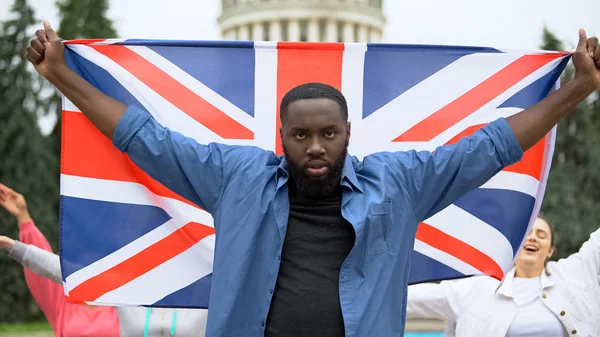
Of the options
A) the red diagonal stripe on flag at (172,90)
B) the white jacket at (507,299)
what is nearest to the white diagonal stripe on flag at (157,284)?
the red diagonal stripe on flag at (172,90)

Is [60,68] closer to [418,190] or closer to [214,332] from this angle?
[214,332]

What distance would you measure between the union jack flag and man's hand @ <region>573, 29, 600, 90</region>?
0.53 meters

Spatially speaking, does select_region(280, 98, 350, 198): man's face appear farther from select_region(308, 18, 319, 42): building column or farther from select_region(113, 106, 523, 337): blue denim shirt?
select_region(308, 18, 319, 42): building column

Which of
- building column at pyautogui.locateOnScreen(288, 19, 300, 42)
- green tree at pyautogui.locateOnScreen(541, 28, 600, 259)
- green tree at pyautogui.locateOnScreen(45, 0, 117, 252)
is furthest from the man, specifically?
building column at pyautogui.locateOnScreen(288, 19, 300, 42)

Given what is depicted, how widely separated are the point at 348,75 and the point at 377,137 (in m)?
0.38

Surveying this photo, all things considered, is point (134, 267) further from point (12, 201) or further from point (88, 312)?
point (12, 201)

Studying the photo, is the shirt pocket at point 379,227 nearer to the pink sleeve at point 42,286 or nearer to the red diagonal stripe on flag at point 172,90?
the red diagonal stripe on flag at point 172,90

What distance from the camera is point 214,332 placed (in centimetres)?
297

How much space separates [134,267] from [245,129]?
0.92 m

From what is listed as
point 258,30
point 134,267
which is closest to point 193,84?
point 134,267

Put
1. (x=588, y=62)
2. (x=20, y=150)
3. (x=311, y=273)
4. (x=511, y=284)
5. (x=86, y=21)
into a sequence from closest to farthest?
1. (x=311, y=273)
2. (x=588, y=62)
3. (x=511, y=284)
4. (x=20, y=150)
5. (x=86, y=21)

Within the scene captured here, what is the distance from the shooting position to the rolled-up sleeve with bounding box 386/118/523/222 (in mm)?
3227

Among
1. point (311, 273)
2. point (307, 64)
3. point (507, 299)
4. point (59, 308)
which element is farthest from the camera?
point (59, 308)

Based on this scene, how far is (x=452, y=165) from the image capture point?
3256mm
